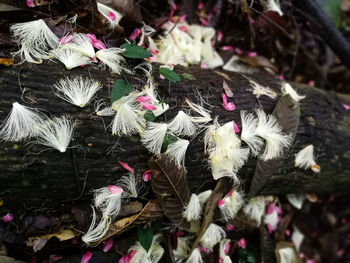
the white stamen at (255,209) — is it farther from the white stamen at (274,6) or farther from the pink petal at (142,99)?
the white stamen at (274,6)

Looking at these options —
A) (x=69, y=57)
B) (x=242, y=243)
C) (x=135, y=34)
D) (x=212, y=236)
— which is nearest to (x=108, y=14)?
(x=135, y=34)

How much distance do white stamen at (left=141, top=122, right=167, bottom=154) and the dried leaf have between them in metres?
0.63

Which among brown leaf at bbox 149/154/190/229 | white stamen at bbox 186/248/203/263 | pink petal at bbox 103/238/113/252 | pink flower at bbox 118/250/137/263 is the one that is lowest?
white stamen at bbox 186/248/203/263

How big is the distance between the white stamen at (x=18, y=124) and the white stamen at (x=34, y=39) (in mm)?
266

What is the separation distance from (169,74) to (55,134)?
0.63 m

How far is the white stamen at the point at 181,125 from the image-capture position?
1576mm

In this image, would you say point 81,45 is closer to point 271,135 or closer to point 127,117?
point 127,117

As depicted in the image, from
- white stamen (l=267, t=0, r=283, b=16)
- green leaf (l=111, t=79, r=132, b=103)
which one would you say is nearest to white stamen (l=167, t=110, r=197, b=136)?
green leaf (l=111, t=79, r=132, b=103)

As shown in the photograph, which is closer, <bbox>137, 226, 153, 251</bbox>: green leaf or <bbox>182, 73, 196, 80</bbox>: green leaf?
<bbox>137, 226, 153, 251</bbox>: green leaf

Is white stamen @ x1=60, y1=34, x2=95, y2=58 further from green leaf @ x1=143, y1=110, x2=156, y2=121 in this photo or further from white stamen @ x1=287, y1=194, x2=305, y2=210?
white stamen @ x1=287, y1=194, x2=305, y2=210

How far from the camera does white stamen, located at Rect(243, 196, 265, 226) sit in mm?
2133

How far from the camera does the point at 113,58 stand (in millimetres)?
1624

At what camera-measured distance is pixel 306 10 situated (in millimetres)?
2578

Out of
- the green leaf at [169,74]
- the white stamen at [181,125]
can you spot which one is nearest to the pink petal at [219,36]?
the green leaf at [169,74]
